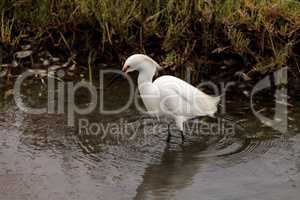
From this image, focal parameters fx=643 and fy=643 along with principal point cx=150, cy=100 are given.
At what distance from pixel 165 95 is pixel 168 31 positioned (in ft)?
4.25

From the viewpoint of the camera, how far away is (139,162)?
468cm

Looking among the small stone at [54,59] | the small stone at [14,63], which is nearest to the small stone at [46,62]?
the small stone at [54,59]

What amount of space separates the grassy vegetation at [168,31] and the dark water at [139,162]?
83cm

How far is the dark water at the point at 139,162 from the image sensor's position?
4.22 metres

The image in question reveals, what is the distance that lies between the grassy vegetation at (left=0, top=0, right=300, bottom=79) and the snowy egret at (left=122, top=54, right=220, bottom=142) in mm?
931

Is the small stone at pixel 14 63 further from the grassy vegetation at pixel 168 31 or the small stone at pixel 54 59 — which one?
the small stone at pixel 54 59

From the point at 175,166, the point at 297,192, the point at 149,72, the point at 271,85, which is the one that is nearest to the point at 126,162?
the point at 175,166

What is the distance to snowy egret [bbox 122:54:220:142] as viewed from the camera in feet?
16.5

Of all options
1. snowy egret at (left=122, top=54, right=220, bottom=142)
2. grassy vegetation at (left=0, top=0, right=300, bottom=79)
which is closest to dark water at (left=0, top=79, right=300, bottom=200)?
snowy egret at (left=122, top=54, right=220, bottom=142)

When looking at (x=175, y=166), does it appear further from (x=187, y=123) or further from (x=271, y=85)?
(x=271, y=85)

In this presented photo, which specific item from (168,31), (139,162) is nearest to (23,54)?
(168,31)

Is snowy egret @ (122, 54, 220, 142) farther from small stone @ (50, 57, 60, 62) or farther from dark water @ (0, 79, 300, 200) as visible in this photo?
small stone @ (50, 57, 60, 62)

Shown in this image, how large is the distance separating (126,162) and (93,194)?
563 mm

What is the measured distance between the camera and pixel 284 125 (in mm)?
5348
